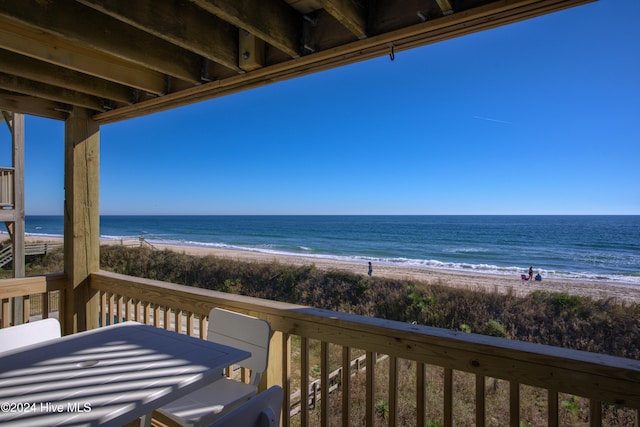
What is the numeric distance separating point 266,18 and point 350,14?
0.33 metres

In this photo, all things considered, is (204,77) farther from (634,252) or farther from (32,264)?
(634,252)

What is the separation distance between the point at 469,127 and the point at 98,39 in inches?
974

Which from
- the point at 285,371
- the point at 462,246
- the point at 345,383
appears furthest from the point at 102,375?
the point at 462,246

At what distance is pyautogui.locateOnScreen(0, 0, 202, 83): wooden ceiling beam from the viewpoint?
118 centimetres

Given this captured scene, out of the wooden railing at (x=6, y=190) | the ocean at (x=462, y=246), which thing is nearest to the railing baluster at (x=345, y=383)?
the wooden railing at (x=6, y=190)

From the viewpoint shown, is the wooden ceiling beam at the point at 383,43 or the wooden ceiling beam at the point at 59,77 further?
the wooden ceiling beam at the point at 59,77

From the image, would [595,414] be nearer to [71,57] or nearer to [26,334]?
[26,334]

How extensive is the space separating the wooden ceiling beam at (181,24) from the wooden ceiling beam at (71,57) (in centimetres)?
42

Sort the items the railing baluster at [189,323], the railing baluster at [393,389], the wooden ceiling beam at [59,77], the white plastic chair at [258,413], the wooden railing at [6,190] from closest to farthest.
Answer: the white plastic chair at [258,413], the railing baluster at [393,389], the wooden ceiling beam at [59,77], the railing baluster at [189,323], the wooden railing at [6,190]

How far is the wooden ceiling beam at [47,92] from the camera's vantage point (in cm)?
184

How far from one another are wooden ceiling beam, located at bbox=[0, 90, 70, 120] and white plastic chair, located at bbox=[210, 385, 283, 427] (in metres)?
2.47

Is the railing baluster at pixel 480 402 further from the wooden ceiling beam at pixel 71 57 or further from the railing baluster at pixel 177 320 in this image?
the wooden ceiling beam at pixel 71 57

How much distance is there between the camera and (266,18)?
4.09 feet

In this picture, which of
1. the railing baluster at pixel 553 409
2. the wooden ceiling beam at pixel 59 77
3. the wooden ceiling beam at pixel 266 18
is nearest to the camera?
the railing baluster at pixel 553 409
